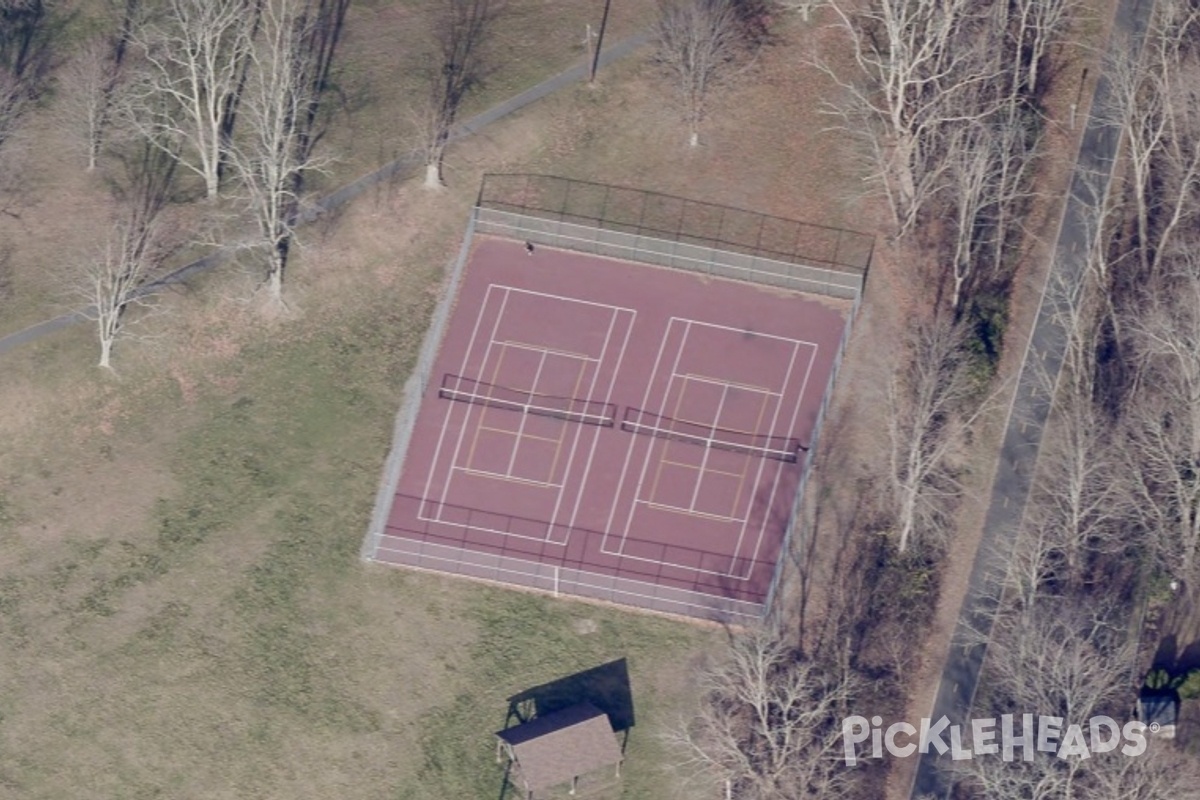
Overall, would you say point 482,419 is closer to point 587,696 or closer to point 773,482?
point 587,696

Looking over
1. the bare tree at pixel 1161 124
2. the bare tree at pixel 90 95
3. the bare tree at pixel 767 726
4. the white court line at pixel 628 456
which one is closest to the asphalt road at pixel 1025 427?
the bare tree at pixel 1161 124

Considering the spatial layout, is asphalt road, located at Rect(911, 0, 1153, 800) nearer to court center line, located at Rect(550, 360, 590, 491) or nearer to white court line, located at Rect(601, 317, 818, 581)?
white court line, located at Rect(601, 317, 818, 581)

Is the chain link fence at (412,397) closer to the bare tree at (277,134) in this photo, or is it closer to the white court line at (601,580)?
the white court line at (601,580)

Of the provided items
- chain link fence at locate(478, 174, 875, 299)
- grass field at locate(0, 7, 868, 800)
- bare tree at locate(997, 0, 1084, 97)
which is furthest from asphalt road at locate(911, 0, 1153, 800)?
grass field at locate(0, 7, 868, 800)

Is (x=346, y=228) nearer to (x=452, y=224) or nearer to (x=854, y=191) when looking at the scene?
(x=452, y=224)

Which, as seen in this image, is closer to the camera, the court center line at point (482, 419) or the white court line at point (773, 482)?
the white court line at point (773, 482)

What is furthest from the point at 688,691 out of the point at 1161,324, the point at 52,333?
the point at 52,333
